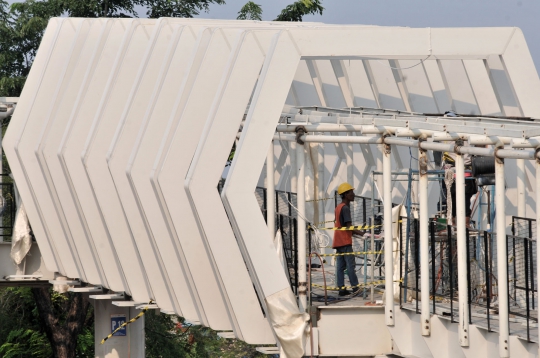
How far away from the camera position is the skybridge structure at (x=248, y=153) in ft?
49.8

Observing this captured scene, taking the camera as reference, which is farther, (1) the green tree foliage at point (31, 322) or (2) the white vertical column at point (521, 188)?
(1) the green tree foliage at point (31, 322)

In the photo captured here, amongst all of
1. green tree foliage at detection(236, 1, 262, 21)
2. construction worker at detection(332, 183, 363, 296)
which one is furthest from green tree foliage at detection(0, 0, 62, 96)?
construction worker at detection(332, 183, 363, 296)

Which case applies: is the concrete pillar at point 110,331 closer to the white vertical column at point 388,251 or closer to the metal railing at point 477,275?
the metal railing at point 477,275

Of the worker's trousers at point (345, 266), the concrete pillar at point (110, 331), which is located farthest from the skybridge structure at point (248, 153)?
the concrete pillar at point (110, 331)

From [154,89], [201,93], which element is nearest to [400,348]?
[201,93]

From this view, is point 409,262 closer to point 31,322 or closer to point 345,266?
point 345,266

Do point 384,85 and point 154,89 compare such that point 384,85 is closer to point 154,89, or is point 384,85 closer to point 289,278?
point 154,89

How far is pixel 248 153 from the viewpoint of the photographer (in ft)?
50.6

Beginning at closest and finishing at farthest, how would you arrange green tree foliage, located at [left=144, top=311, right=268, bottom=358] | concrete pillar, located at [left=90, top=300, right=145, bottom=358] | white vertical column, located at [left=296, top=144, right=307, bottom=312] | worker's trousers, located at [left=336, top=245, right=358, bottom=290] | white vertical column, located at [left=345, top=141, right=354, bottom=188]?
white vertical column, located at [left=296, top=144, right=307, bottom=312], worker's trousers, located at [left=336, top=245, right=358, bottom=290], white vertical column, located at [left=345, top=141, right=354, bottom=188], concrete pillar, located at [left=90, top=300, right=145, bottom=358], green tree foliage, located at [left=144, top=311, right=268, bottom=358]

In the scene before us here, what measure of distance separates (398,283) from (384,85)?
28.4 feet

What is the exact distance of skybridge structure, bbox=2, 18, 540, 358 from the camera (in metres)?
15.2

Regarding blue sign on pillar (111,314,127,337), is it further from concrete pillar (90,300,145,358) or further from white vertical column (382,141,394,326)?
white vertical column (382,141,394,326)

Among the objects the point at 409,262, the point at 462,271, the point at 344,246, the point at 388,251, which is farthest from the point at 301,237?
the point at 462,271

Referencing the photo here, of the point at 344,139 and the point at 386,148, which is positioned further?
the point at 344,139
